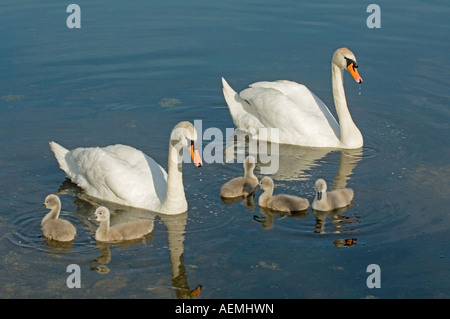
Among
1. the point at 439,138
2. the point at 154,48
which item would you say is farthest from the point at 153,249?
the point at 154,48

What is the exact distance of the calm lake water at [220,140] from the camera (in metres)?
10.7

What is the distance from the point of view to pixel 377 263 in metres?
10.9

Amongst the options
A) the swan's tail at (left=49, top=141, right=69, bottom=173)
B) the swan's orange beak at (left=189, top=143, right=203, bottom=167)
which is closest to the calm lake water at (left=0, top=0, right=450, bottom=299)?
the swan's tail at (left=49, top=141, right=69, bottom=173)

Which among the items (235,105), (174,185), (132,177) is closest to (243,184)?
(174,185)

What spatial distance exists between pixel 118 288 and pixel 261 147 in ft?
19.2

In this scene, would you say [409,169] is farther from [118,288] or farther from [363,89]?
[118,288]

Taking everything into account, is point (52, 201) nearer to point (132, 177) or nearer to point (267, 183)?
point (132, 177)

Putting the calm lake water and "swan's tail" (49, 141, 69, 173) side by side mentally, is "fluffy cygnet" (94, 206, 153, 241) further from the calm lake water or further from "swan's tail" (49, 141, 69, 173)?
"swan's tail" (49, 141, 69, 173)

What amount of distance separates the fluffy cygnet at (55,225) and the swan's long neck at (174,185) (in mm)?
1501

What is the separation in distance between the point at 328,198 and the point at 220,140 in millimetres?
3706

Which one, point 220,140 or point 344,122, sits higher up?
point 344,122

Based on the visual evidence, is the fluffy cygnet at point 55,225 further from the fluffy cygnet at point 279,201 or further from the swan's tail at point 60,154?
the fluffy cygnet at point 279,201

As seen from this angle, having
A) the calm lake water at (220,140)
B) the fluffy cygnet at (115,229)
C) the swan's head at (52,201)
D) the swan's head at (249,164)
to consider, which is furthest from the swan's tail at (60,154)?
the swan's head at (249,164)

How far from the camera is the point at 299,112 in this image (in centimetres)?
1551
